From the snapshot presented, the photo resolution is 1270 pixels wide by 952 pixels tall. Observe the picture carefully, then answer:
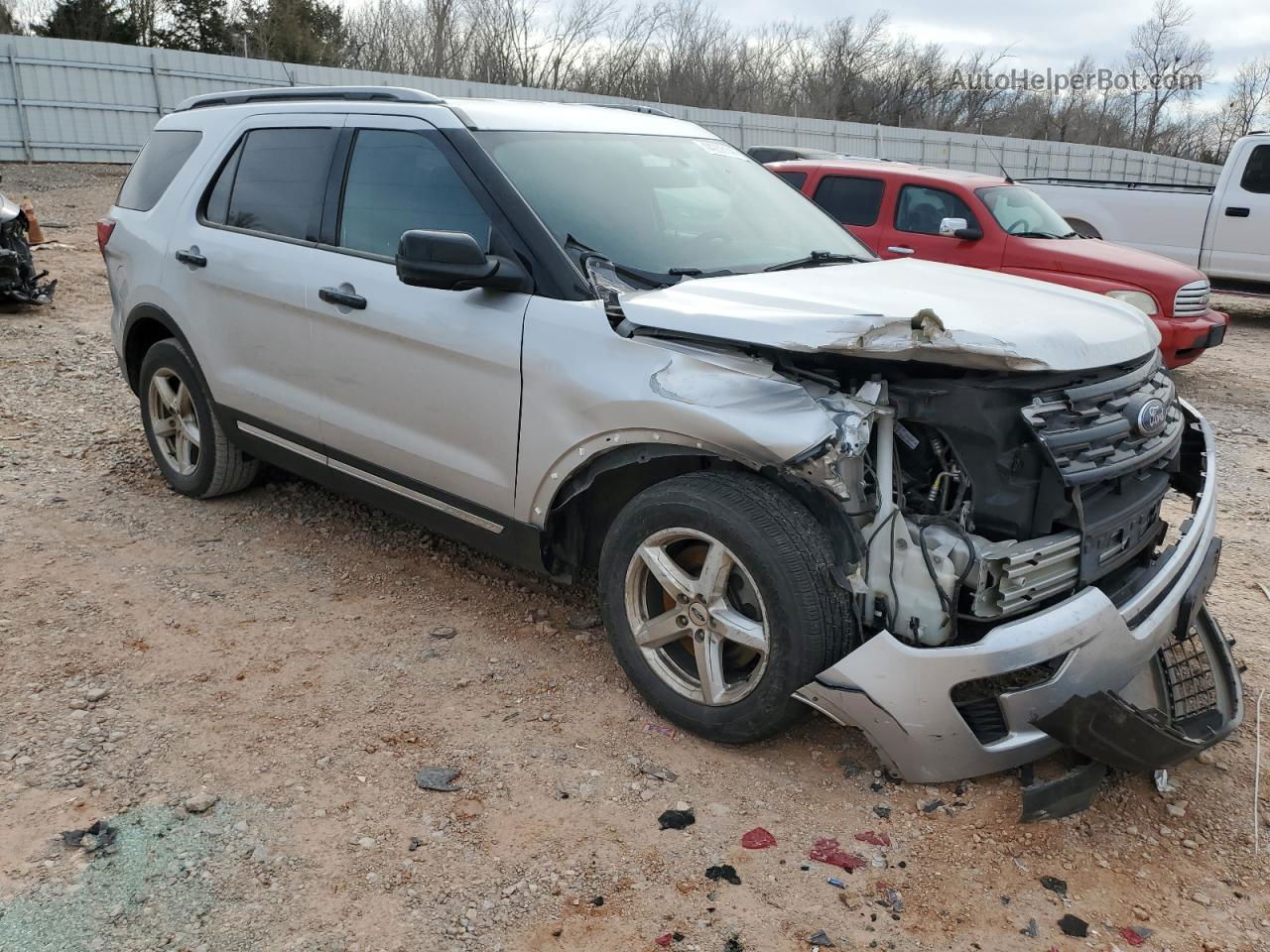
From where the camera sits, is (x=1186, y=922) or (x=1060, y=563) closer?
(x=1186, y=922)

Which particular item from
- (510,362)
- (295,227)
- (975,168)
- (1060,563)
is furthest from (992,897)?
(975,168)

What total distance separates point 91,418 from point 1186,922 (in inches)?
255

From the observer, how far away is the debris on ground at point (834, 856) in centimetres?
270

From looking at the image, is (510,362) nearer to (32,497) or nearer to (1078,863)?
(1078,863)

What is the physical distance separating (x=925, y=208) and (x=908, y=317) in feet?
21.7

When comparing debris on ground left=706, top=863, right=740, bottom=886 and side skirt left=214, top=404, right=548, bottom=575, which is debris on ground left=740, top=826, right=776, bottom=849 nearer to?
debris on ground left=706, top=863, right=740, bottom=886

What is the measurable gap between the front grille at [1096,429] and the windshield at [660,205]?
3.99 ft

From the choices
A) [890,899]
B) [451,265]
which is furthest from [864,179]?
[890,899]

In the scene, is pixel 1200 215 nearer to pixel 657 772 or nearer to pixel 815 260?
pixel 815 260

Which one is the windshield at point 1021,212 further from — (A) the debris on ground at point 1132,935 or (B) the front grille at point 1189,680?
(A) the debris on ground at point 1132,935

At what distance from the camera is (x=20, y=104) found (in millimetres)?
17703

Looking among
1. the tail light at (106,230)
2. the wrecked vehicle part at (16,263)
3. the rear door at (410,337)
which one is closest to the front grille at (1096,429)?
the rear door at (410,337)

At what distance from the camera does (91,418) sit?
664 cm

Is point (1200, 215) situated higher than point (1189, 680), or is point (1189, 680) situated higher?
point (1200, 215)
